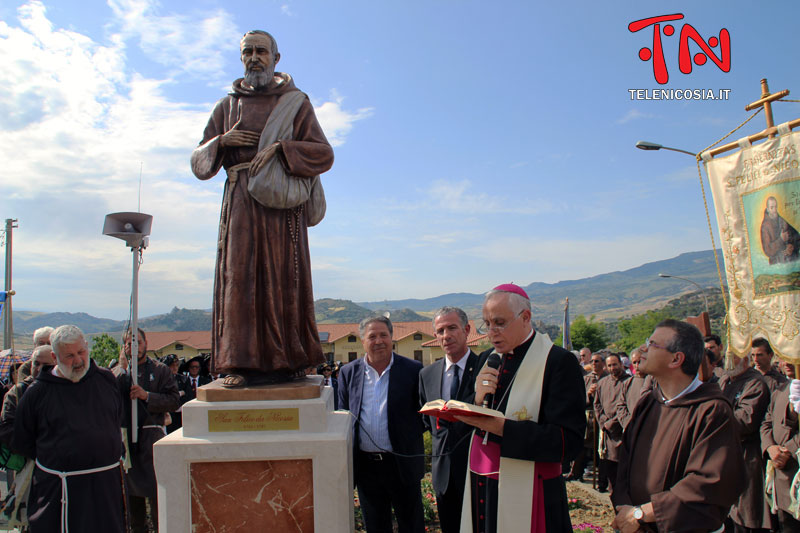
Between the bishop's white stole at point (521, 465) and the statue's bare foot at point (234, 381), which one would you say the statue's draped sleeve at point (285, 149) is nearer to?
the statue's bare foot at point (234, 381)

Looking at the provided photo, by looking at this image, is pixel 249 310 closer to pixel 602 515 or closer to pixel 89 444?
pixel 89 444

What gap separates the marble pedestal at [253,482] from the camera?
320cm

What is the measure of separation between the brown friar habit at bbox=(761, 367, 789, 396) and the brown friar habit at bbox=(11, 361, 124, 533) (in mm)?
5891

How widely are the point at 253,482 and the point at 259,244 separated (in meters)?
1.49

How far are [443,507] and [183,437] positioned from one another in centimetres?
191

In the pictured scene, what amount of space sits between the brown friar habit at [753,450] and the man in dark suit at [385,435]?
3.35m

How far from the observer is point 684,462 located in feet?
9.39

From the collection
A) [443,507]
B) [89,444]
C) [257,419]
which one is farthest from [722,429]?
[89,444]

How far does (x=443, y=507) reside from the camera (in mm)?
4062

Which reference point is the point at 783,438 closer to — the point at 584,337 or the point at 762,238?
the point at 762,238

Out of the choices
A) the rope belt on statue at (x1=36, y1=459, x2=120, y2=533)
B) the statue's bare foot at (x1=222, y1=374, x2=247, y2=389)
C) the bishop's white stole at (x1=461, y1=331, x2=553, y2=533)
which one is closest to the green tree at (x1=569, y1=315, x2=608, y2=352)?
the rope belt on statue at (x1=36, y1=459, x2=120, y2=533)

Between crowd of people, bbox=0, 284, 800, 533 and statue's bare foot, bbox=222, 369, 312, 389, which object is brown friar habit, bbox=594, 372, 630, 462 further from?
statue's bare foot, bbox=222, 369, 312, 389

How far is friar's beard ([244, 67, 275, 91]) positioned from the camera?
391 centimetres

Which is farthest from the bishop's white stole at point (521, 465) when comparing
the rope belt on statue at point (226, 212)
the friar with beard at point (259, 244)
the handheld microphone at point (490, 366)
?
the rope belt on statue at point (226, 212)
